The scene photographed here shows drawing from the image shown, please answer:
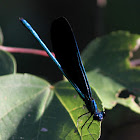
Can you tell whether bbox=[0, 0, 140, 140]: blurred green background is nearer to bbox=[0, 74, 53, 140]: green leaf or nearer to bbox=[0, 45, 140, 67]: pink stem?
bbox=[0, 45, 140, 67]: pink stem

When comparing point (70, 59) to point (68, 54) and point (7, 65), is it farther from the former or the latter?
point (7, 65)

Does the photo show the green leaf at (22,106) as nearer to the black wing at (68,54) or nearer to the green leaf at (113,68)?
the black wing at (68,54)

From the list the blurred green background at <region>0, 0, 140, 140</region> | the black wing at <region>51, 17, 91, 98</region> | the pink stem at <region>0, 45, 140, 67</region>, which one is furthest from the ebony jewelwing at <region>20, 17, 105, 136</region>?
the blurred green background at <region>0, 0, 140, 140</region>

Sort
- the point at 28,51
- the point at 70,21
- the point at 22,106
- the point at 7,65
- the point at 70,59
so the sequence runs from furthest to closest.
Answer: the point at 70,21
the point at 28,51
the point at 70,59
the point at 7,65
the point at 22,106

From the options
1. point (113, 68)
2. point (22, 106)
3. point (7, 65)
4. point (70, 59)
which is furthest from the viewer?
point (113, 68)

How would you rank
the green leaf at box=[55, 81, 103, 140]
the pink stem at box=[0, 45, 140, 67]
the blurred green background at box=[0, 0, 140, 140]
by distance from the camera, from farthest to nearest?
the blurred green background at box=[0, 0, 140, 140]
the pink stem at box=[0, 45, 140, 67]
the green leaf at box=[55, 81, 103, 140]

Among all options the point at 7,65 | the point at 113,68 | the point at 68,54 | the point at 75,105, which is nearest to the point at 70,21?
the point at 113,68
